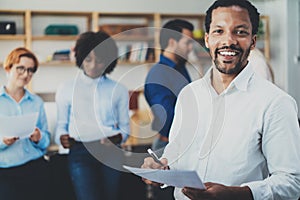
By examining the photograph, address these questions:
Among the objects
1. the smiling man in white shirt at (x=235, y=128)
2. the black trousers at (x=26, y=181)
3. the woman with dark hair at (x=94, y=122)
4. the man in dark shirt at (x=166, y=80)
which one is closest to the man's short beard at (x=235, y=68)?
the smiling man in white shirt at (x=235, y=128)

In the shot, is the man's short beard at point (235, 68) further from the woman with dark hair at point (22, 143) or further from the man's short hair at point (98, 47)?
the woman with dark hair at point (22, 143)

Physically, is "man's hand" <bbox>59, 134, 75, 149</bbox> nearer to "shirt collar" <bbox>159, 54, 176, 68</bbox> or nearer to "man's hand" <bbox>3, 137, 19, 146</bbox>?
"man's hand" <bbox>3, 137, 19, 146</bbox>

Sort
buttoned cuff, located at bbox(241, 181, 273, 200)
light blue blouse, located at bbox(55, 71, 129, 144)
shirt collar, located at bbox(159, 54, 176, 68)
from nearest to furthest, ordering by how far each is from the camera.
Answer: buttoned cuff, located at bbox(241, 181, 273, 200) → shirt collar, located at bbox(159, 54, 176, 68) → light blue blouse, located at bbox(55, 71, 129, 144)

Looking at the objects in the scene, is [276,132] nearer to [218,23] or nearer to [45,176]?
[218,23]

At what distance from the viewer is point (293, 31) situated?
3.83 metres

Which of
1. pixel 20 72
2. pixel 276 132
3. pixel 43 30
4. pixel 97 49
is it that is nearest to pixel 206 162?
pixel 276 132

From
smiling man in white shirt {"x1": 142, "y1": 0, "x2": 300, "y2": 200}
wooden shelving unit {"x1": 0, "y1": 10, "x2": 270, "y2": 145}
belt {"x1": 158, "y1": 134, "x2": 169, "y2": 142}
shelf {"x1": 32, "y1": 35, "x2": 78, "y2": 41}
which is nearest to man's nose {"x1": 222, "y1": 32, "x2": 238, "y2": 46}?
smiling man in white shirt {"x1": 142, "y1": 0, "x2": 300, "y2": 200}

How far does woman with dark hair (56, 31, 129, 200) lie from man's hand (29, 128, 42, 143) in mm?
79

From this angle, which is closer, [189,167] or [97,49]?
[189,167]

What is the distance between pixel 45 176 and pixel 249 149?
1.07 metres

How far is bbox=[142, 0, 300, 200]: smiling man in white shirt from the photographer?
3.81 feet

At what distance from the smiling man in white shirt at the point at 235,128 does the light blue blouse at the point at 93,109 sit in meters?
0.52

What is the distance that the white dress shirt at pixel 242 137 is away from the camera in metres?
1.16

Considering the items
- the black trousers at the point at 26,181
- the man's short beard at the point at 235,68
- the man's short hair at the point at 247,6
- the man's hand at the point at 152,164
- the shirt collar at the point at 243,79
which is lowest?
the black trousers at the point at 26,181
